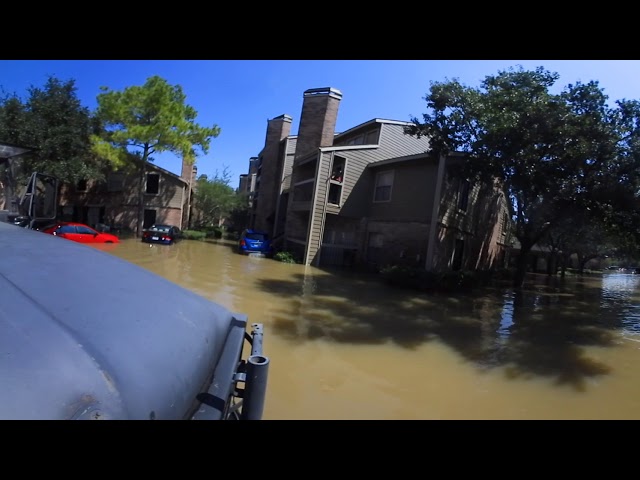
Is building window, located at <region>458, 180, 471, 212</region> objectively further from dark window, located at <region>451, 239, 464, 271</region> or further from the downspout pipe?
the downspout pipe

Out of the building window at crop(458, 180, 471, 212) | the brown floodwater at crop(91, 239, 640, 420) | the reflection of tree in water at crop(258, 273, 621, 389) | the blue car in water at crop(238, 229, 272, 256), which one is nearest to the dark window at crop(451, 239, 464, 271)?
the building window at crop(458, 180, 471, 212)

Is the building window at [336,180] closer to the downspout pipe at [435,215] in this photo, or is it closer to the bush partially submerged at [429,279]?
the downspout pipe at [435,215]

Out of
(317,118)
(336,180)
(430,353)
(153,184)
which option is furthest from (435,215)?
(153,184)

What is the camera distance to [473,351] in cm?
698

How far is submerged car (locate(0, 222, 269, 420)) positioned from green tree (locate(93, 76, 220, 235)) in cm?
2317

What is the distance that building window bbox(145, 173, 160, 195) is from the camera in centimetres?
2980

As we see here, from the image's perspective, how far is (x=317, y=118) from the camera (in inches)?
880

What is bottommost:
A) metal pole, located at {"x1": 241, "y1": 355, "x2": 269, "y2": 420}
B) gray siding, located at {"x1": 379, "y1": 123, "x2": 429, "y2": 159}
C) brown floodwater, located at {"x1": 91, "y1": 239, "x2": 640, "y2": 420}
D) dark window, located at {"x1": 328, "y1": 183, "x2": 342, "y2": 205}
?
brown floodwater, located at {"x1": 91, "y1": 239, "x2": 640, "y2": 420}

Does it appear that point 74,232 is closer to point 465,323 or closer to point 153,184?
point 153,184

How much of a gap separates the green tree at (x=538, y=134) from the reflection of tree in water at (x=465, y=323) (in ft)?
13.2

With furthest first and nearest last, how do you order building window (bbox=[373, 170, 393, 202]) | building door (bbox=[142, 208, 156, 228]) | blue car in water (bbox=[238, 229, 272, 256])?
building door (bbox=[142, 208, 156, 228])
blue car in water (bbox=[238, 229, 272, 256])
building window (bbox=[373, 170, 393, 202])

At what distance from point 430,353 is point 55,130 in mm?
26718

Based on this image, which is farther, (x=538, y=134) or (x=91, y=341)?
(x=538, y=134)
